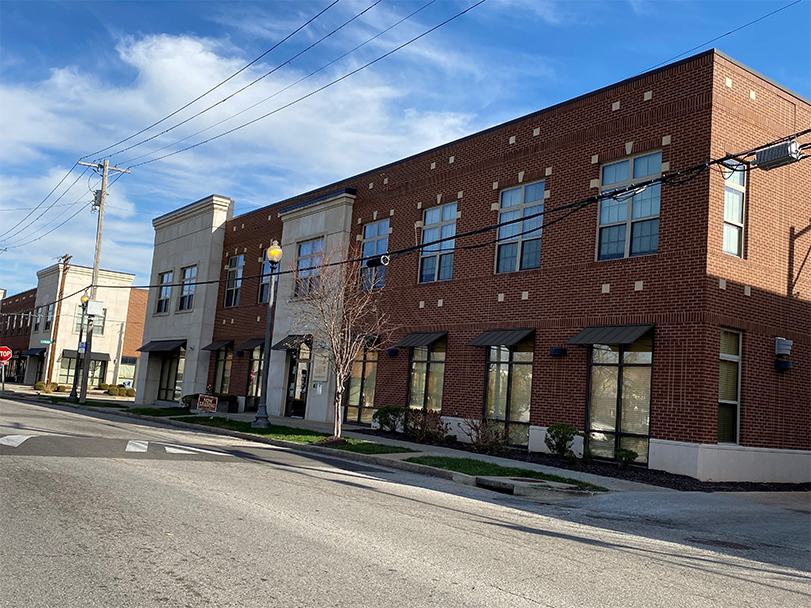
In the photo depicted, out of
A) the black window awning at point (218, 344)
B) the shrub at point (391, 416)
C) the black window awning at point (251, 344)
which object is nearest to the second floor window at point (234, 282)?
the black window awning at point (218, 344)

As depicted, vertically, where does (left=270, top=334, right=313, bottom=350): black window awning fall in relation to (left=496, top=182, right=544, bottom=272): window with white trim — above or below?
below

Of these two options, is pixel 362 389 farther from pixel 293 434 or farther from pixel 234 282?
pixel 234 282

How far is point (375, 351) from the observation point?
81.2 feet

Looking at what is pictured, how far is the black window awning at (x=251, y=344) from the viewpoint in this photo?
3011 cm

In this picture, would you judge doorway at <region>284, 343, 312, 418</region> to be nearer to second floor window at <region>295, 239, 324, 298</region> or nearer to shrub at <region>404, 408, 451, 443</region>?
second floor window at <region>295, 239, 324, 298</region>

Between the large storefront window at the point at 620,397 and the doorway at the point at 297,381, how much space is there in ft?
42.6

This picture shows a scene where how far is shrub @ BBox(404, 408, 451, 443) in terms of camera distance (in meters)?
20.2

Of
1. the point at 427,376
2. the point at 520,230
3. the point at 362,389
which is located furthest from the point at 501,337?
the point at 362,389

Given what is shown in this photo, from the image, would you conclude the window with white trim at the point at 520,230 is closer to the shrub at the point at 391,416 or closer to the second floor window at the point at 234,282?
the shrub at the point at 391,416

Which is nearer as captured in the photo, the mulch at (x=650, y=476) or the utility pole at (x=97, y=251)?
the mulch at (x=650, y=476)

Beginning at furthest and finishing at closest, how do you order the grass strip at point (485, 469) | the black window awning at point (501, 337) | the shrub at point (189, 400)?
the shrub at point (189, 400)
the black window awning at point (501, 337)
the grass strip at point (485, 469)

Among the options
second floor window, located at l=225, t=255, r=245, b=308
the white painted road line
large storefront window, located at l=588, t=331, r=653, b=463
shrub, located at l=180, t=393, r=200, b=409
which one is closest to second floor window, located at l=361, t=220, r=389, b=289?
large storefront window, located at l=588, t=331, r=653, b=463

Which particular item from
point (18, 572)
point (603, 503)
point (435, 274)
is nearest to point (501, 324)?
point (435, 274)

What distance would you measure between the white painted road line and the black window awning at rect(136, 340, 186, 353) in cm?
2117
